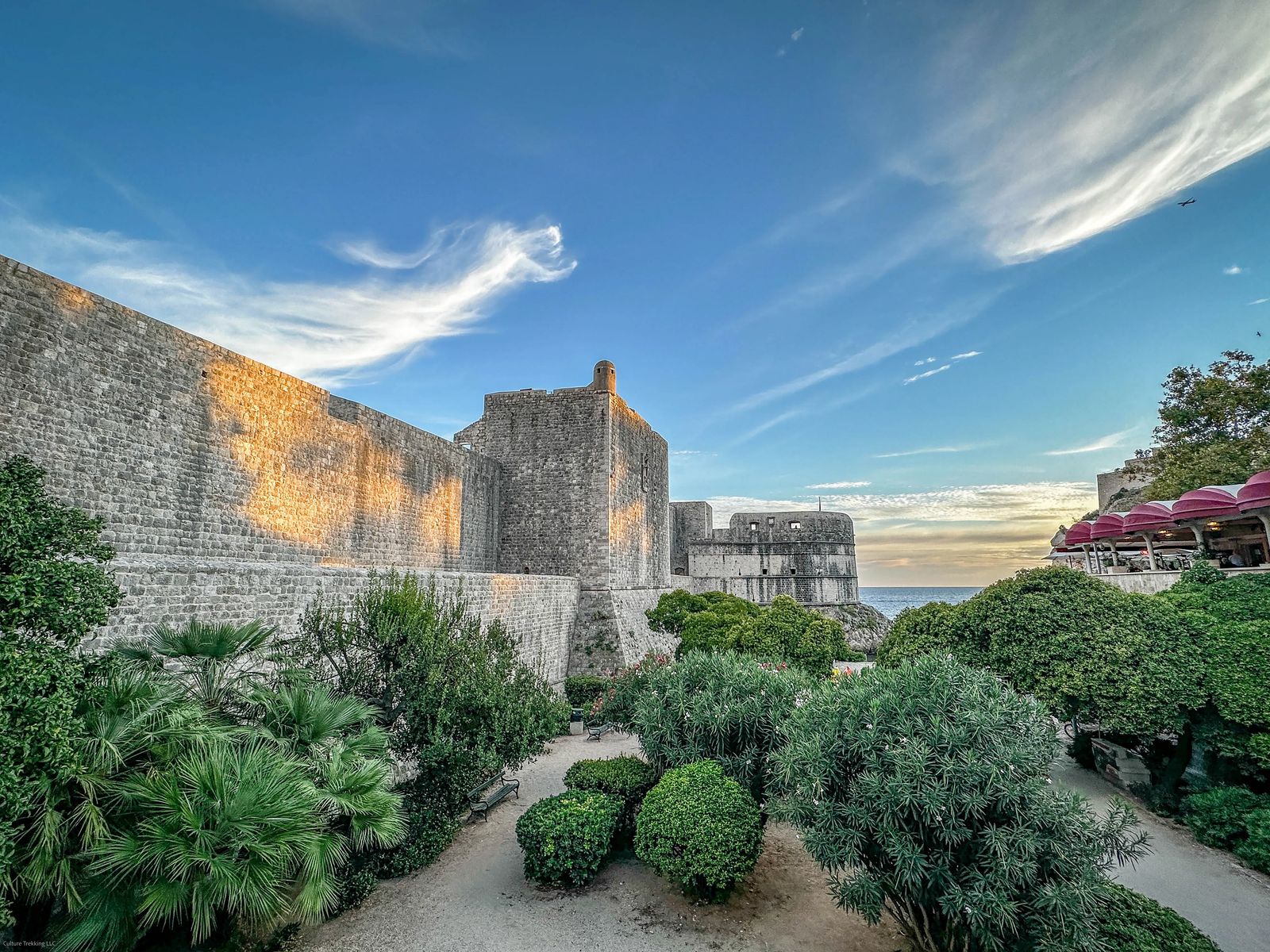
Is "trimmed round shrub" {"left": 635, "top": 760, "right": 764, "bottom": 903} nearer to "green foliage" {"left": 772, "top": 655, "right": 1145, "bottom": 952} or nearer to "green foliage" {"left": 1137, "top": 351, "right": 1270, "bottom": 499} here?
"green foliage" {"left": 772, "top": 655, "right": 1145, "bottom": 952}

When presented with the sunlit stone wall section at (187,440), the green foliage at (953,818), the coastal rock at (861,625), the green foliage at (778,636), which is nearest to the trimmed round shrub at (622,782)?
the green foliage at (953,818)

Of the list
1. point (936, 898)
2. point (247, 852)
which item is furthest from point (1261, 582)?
point (247, 852)

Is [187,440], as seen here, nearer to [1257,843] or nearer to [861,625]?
[1257,843]

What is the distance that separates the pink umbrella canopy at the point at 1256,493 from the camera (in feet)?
35.9

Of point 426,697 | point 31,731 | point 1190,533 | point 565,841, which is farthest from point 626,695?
point 1190,533

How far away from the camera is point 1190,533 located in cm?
2094

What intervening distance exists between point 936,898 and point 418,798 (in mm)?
5878

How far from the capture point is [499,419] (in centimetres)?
1967

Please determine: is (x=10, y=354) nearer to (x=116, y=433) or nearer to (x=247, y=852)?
(x=116, y=433)

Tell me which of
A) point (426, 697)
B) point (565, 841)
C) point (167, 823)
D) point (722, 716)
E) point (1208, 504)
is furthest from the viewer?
point (1208, 504)

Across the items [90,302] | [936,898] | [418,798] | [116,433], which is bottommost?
[418,798]

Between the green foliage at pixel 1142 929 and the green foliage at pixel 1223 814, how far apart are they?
14.7 feet

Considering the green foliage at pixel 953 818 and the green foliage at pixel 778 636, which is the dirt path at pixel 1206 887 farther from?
the green foliage at pixel 778 636

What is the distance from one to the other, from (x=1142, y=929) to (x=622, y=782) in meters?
5.16
